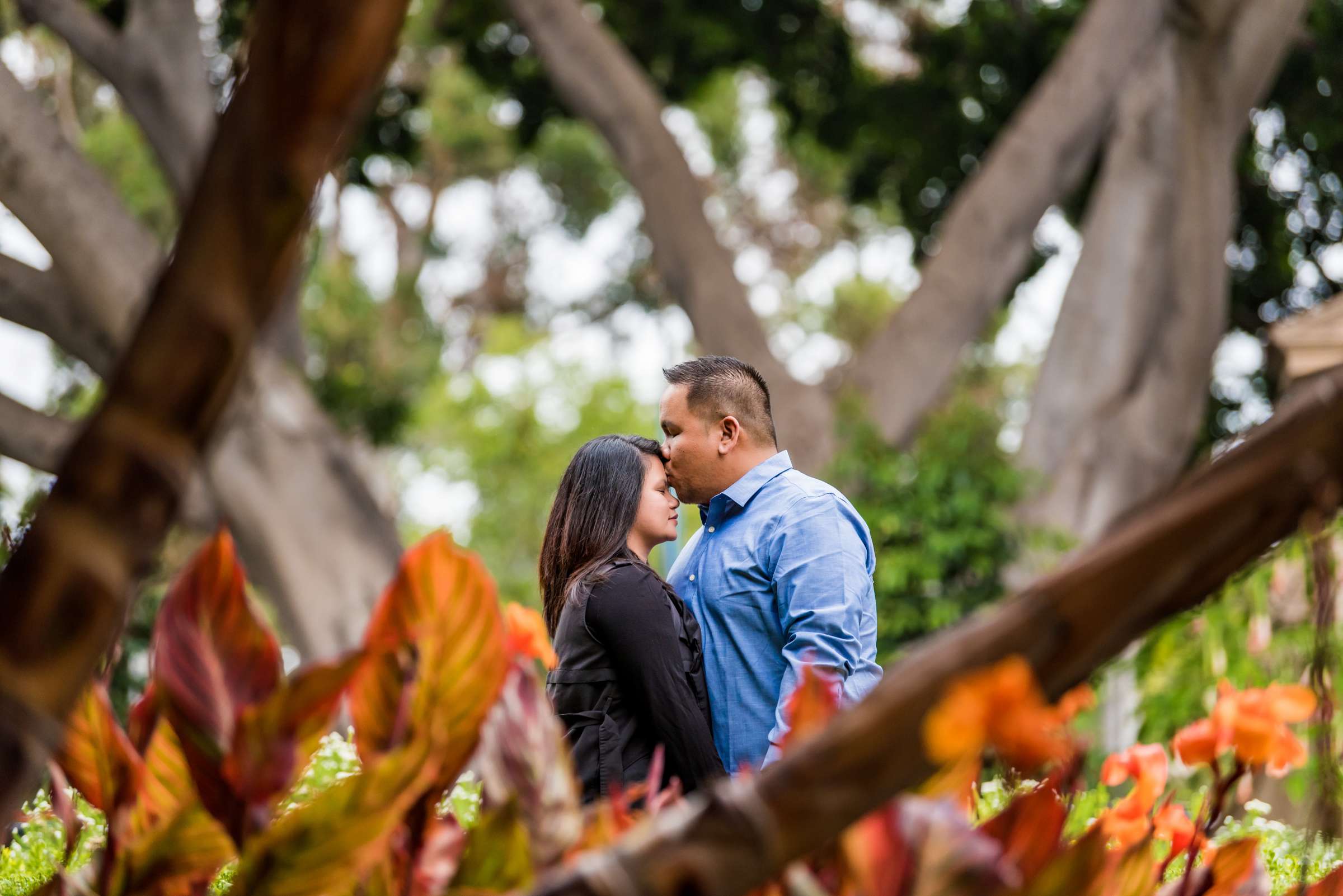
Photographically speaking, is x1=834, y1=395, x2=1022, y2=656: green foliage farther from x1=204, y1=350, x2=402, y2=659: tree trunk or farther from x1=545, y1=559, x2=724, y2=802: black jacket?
x1=545, y1=559, x2=724, y2=802: black jacket

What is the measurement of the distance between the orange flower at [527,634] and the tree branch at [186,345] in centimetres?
54

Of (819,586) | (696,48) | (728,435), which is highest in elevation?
(696,48)

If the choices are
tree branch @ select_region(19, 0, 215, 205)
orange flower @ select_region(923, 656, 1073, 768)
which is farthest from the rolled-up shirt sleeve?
tree branch @ select_region(19, 0, 215, 205)

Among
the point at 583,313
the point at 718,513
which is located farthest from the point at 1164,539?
the point at 583,313

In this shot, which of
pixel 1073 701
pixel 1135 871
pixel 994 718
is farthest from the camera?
pixel 1135 871

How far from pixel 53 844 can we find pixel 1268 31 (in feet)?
28.4

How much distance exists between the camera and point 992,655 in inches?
41.1

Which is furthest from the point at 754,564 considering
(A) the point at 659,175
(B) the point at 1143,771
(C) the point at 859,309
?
(C) the point at 859,309

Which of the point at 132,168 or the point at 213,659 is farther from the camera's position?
the point at 132,168

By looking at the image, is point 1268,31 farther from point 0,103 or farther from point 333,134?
point 333,134

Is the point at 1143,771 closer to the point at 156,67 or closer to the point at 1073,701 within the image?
the point at 1073,701

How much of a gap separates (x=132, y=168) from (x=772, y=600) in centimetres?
1755

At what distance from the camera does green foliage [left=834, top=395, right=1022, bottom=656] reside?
8.34 metres

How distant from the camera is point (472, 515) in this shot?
29000mm
